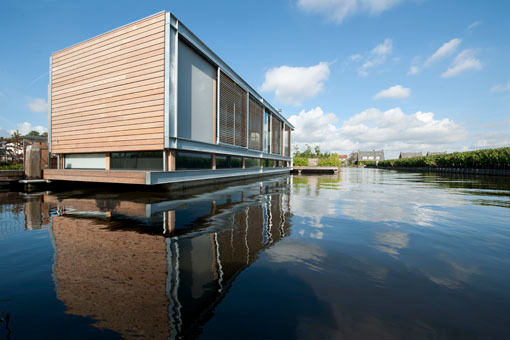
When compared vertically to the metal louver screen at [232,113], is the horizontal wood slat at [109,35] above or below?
above

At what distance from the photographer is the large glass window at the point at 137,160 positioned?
15133mm

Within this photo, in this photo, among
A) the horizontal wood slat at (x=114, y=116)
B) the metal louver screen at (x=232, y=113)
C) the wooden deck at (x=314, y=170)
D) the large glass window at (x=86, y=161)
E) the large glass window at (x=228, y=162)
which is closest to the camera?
the horizontal wood slat at (x=114, y=116)

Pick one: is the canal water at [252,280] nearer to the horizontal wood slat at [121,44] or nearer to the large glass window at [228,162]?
the horizontal wood slat at [121,44]

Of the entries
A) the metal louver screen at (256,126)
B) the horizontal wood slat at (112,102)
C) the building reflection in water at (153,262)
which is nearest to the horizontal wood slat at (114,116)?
the horizontal wood slat at (112,102)

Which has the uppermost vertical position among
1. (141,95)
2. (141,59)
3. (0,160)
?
(141,59)

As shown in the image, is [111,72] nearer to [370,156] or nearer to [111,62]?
[111,62]

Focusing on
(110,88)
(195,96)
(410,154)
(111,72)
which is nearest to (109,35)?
(111,72)

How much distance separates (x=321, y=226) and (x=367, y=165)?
139676mm

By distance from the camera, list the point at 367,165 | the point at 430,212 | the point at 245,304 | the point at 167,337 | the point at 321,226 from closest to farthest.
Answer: the point at 167,337 → the point at 245,304 → the point at 321,226 → the point at 430,212 → the point at 367,165

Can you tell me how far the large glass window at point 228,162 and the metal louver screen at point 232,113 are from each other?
1.57 metres

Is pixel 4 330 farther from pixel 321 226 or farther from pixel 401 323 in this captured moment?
pixel 321 226

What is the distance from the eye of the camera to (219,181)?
1994 centimetres

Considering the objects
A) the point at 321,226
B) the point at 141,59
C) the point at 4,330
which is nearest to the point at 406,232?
the point at 321,226

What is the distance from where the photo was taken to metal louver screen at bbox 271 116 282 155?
3509cm
